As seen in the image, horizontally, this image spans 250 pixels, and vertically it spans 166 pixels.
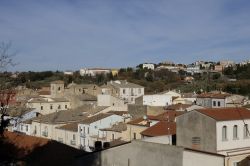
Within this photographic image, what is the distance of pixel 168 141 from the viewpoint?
3206 cm

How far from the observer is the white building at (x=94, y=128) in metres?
47.7

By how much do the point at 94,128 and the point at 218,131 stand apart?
77.5 feet

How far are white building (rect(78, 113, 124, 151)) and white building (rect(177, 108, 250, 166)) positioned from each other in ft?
65.4

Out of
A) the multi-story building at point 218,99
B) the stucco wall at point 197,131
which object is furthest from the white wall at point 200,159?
the multi-story building at point 218,99

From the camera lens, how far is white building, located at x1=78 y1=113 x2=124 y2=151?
157 feet

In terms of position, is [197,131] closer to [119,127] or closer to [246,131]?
→ [246,131]

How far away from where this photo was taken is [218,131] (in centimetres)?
2653

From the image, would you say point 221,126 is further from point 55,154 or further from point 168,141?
point 55,154

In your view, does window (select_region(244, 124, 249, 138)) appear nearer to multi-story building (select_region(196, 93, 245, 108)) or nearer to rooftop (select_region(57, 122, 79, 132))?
rooftop (select_region(57, 122, 79, 132))

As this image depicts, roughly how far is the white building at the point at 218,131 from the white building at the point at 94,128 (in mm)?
19920

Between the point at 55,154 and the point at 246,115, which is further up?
the point at 246,115

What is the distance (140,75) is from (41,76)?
3466 cm

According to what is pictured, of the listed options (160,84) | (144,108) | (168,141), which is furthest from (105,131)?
(160,84)

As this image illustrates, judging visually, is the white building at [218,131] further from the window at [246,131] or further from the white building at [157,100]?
the white building at [157,100]
